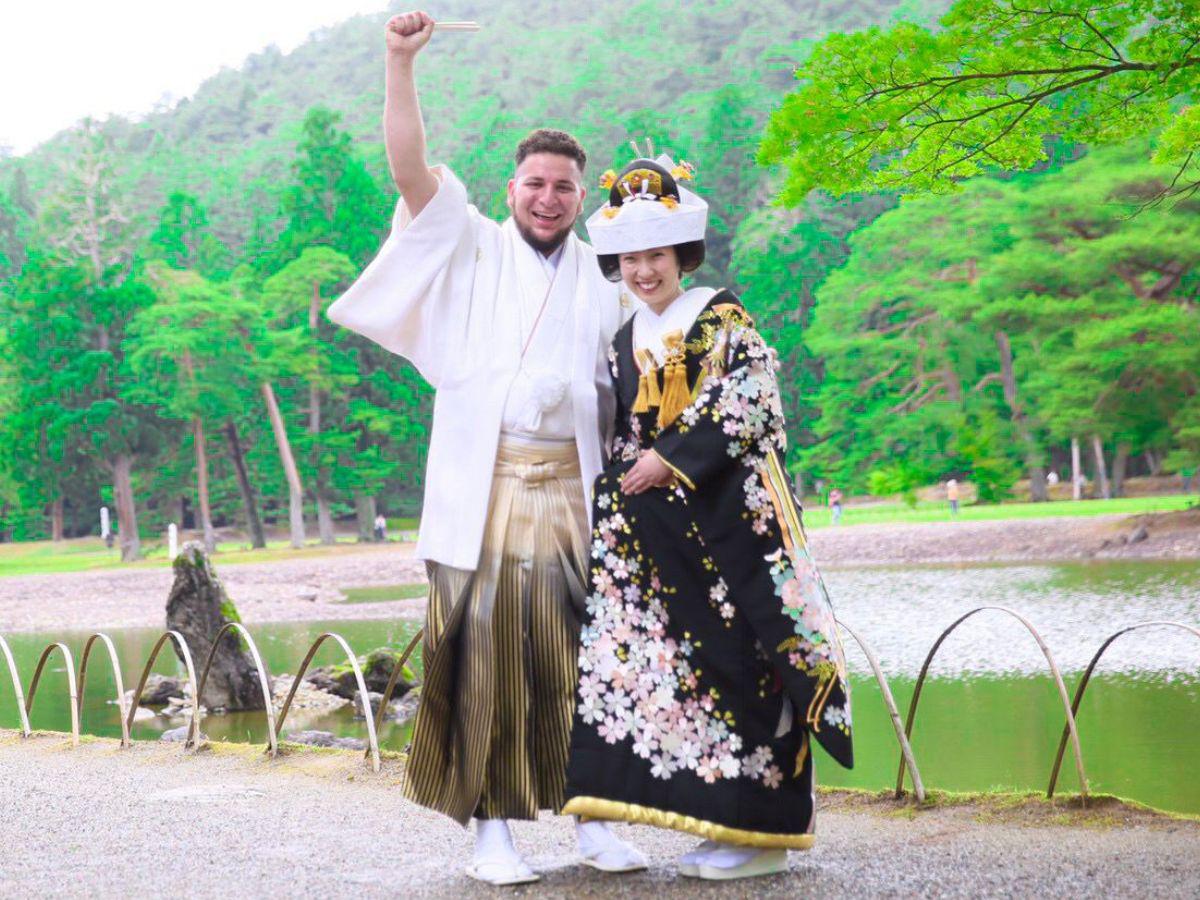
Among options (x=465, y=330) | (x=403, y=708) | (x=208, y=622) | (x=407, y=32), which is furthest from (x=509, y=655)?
(x=208, y=622)

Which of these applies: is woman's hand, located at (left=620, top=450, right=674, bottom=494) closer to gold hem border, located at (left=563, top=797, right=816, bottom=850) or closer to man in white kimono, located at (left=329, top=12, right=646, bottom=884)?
man in white kimono, located at (left=329, top=12, right=646, bottom=884)

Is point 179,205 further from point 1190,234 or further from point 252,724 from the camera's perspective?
point 252,724

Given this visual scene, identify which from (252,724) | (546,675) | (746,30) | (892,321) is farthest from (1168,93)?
(746,30)

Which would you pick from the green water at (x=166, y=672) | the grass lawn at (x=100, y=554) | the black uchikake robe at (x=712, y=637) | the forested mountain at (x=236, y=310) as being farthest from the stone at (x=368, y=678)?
the grass lawn at (x=100, y=554)

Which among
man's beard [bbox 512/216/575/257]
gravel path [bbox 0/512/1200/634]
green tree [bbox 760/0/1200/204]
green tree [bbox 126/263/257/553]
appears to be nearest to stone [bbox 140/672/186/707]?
gravel path [bbox 0/512/1200/634]

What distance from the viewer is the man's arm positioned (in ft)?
10.2

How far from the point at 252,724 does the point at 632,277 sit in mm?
6063

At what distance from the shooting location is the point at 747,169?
126 feet

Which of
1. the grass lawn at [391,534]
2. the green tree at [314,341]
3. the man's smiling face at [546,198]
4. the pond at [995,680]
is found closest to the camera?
the man's smiling face at [546,198]

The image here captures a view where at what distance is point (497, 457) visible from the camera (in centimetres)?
324

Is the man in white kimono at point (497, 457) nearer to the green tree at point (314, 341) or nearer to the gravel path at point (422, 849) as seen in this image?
the gravel path at point (422, 849)

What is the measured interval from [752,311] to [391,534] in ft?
35.8

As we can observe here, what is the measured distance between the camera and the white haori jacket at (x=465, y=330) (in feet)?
10.5

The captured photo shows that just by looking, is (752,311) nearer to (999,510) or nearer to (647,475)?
(999,510)
